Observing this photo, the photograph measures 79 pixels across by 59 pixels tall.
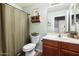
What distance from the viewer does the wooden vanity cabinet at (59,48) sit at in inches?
44.9

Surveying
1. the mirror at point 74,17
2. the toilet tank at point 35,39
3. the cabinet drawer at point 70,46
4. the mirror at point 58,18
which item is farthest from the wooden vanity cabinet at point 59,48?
the mirror at point 74,17

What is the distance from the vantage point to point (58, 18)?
136 cm

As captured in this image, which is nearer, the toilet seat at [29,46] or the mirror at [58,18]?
the mirror at [58,18]

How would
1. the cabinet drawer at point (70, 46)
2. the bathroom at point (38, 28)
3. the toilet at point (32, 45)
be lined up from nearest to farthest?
the cabinet drawer at point (70, 46), the bathroom at point (38, 28), the toilet at point (32, 45)

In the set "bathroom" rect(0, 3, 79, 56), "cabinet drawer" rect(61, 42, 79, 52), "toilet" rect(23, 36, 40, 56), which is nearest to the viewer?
"cabinet drawer" rect(61, 42, 79, 52)

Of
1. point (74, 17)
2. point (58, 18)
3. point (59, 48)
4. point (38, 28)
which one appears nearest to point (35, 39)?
point (38, 28)

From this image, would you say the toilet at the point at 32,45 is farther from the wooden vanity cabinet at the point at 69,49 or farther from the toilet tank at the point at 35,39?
the wooden vanity cabinet at the point at 69,49

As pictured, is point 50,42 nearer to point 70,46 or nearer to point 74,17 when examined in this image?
point 70,46

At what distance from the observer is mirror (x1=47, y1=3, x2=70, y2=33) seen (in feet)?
4.31

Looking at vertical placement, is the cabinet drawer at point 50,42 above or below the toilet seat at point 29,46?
above

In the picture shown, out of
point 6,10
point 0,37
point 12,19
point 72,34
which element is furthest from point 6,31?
point 72,34

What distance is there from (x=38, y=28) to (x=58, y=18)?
45 centimetres

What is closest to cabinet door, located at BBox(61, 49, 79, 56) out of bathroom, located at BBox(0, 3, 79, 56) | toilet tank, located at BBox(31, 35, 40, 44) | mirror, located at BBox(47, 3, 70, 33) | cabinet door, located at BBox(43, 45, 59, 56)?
bathroom, located at BBox(0, 3, 79, 56)

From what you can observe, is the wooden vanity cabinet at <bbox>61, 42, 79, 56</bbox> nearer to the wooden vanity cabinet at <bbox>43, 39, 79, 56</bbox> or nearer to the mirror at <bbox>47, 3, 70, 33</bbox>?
the wooden vanity cabinet at <bbox>43, 39, 79, 56</bbox>
